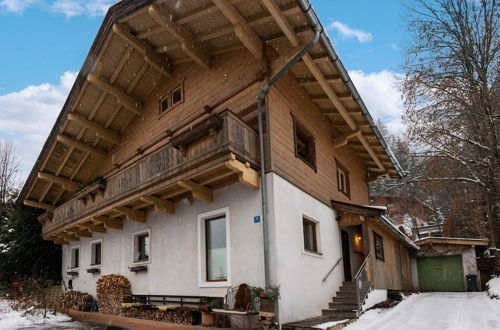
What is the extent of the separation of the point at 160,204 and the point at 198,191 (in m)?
1.79

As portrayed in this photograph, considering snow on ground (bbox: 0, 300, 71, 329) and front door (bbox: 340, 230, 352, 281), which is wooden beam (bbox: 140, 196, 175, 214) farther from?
front door (bbox: 340, 230, 352, 281)

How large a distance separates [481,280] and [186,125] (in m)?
19.0

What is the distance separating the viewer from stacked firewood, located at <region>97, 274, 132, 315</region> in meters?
12.9

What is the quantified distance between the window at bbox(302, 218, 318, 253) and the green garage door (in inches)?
581

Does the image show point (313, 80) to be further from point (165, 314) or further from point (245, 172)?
point (165, 314)

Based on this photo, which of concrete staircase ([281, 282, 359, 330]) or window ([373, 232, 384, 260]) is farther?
window ([373, 232, 384, 260])

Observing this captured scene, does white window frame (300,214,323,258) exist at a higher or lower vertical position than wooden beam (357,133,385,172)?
lower

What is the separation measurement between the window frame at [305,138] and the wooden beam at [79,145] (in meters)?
8.97

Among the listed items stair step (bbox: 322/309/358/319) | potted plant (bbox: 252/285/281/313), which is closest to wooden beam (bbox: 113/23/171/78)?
potted plant (bbox: 252/285/281/313)

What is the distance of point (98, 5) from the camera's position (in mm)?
10156

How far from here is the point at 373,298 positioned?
494 inches

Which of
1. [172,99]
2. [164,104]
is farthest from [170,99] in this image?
[164,104]

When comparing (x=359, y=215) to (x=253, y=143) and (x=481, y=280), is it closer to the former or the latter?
(x=253, y=143)

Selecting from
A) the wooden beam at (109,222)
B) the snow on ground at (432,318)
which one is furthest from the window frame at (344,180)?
the wooden beam at (109,222)
